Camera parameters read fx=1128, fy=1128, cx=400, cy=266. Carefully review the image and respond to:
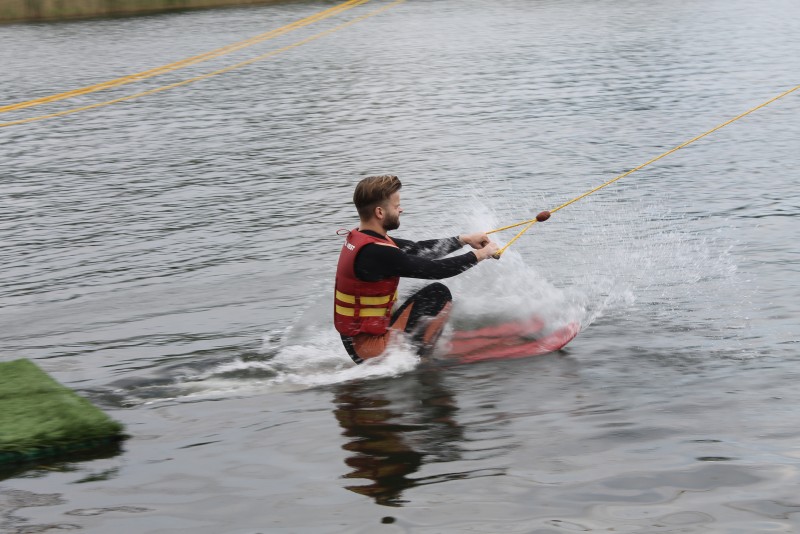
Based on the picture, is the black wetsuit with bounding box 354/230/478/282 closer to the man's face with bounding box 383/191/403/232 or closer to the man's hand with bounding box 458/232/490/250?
the man's face with bounding box 383/191/403/232

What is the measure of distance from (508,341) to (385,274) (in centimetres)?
141

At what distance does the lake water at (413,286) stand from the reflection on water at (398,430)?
0.9 inches

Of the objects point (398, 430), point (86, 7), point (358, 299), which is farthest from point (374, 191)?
point (86, 7)

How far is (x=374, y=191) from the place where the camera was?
26.3 ft

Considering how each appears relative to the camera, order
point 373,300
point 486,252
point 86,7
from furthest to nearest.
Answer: point 86,7
point 373,300
point 486,252

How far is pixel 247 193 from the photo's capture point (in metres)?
16.9

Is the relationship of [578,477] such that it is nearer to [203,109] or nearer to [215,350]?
[215,350]

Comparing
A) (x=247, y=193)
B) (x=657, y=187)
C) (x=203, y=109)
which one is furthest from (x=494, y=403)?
(x=203, y=109)

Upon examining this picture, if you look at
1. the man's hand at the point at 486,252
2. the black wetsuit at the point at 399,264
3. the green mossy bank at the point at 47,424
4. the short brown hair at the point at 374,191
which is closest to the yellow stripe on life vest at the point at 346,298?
the black wetsuit at the point at 399,264

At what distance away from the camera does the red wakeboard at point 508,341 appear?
889 centimetres

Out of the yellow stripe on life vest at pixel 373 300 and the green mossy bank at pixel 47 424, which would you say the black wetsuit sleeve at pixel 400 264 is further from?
the green mossy bank at pixel 47 424

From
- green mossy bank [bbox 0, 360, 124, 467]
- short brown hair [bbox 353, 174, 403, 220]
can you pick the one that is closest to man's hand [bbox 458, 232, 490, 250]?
short brown hair [bbox 353, 174, 403, 220]

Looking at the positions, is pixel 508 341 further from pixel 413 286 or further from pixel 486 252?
pixel 413 286

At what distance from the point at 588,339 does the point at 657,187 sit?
6996mm
